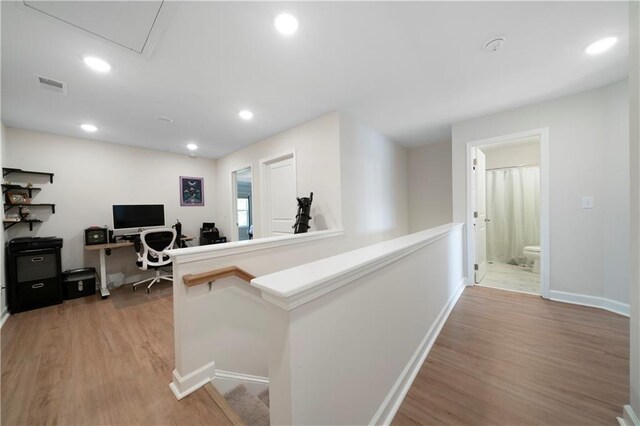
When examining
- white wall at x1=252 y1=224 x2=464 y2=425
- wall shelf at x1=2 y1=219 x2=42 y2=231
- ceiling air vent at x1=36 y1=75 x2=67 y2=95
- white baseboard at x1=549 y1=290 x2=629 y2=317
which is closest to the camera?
white wall at x1=252 y1=224 x2=464 y2=425

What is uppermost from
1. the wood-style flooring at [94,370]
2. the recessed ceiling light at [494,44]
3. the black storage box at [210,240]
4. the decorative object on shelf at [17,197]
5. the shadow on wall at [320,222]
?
the recessed ceiling light at [494,44]

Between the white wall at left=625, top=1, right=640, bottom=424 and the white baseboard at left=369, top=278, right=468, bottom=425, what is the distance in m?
0.96

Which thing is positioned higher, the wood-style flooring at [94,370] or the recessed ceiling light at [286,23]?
the recessed ceiling light at [286,23]

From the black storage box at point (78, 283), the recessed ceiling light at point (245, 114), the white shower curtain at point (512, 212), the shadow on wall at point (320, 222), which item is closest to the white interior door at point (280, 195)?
the shadow on wall at point (320, 222)

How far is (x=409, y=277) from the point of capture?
1.59m

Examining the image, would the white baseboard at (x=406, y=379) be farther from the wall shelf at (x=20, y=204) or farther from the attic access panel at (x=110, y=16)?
the wall shelf at (x=20, y=204)

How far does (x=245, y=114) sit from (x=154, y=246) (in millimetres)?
2478

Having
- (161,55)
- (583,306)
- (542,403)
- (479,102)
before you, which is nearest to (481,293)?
(583,306)

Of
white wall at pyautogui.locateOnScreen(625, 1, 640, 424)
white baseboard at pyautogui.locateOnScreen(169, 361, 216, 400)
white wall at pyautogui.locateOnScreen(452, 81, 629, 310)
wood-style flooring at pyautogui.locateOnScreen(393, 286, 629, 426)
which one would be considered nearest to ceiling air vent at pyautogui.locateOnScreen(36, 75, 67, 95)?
white baseboard at pyautogui.locateOnScreen(169, 361, 216, 400)

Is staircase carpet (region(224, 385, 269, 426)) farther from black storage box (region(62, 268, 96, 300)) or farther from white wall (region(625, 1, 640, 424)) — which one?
black storage box (region(62, 268, 96, 300))

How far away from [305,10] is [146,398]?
2.68 metres

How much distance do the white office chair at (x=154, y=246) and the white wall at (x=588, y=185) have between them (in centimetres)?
507

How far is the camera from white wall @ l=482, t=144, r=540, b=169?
167 inches

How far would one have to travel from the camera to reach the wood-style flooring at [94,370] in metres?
1.42
